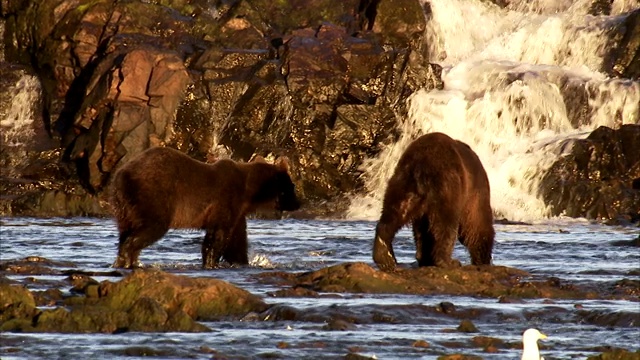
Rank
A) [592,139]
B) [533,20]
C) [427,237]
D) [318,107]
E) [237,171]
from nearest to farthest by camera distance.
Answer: [427,237] < [237,171] < [592,139] < [318,107] < [533,20]

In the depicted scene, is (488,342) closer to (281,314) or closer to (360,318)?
(360,318)

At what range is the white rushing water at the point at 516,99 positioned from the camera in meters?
36.2

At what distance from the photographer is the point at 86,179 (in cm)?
3600

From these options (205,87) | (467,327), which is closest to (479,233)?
(467,327)

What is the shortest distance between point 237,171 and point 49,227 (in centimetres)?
1088

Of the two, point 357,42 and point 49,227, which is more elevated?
point 357,42

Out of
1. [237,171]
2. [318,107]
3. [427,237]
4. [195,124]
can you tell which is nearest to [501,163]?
[318,107]

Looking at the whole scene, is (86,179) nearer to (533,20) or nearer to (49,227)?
(49,227)

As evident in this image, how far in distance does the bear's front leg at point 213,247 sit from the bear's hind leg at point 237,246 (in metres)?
0.13

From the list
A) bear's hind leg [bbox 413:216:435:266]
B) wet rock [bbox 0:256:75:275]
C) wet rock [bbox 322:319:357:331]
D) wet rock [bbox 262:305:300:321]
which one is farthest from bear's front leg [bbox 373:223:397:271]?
wet rock [bbox 0:256:75:275]

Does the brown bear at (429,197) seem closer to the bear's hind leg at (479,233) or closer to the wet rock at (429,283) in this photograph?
the wet rock at (429,283)

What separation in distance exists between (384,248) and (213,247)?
3.38 meters

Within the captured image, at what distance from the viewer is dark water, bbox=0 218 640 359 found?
36.9 feet

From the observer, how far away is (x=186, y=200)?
59.2ft
